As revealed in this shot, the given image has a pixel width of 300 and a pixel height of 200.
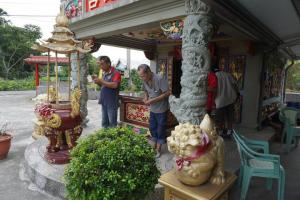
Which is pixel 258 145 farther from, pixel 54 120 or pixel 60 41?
pixel 60 41

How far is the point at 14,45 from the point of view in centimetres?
2580

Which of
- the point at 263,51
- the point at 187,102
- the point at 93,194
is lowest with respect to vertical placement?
the point at 93,194

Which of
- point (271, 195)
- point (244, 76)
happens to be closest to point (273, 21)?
point (244, 76)

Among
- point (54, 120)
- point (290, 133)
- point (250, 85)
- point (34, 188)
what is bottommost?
point (34, 188)

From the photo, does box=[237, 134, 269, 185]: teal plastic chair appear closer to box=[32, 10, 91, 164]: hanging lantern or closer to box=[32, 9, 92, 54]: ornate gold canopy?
box=[32, 10, 91, 164]: hanging lantern

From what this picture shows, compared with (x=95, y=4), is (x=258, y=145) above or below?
below

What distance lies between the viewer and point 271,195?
3221mm

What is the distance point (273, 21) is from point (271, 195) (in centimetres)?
294

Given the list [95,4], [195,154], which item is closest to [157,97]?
[195,154]

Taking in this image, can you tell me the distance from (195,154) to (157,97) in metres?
1.71

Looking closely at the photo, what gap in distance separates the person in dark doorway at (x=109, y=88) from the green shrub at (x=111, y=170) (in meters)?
2.12

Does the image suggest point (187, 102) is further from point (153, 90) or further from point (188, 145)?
point (188, 145)

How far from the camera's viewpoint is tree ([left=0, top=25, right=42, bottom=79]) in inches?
1004

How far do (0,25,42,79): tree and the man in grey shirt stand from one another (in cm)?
2585
